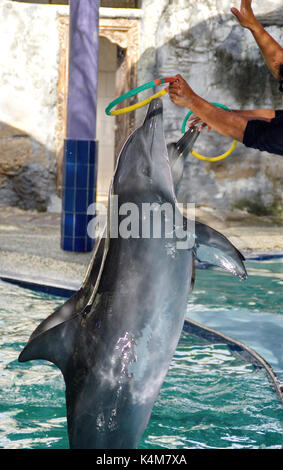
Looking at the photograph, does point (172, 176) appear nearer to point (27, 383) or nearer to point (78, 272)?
point (27, 383)

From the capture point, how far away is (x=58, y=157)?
9.93 metres

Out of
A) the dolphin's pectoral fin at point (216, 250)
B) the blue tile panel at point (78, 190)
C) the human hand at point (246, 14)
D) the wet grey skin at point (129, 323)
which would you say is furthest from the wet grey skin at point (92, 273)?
the blue tile panel at point (78, 190)

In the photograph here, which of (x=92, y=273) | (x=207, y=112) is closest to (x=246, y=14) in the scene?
(x=207, y=112)

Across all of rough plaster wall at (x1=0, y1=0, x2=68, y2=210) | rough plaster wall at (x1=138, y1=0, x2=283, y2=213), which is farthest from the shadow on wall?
rough plaster wall at (x1=138, y1=0, x2=283, y2=213)

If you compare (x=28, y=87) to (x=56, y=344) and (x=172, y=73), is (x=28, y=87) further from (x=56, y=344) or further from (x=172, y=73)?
(x=56, y=344)

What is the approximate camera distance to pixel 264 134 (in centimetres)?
250

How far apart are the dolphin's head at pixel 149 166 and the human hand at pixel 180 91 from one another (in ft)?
0.66

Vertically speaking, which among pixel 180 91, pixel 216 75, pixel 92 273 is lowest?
pixel 92 273

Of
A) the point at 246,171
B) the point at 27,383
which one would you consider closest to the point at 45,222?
the point at 246,171

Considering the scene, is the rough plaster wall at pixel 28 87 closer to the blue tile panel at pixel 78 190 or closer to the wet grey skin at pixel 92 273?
the blue tile panel at pixel 78 190

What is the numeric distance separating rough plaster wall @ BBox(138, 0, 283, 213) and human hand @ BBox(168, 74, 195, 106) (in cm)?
743

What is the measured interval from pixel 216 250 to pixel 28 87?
8108 mm
